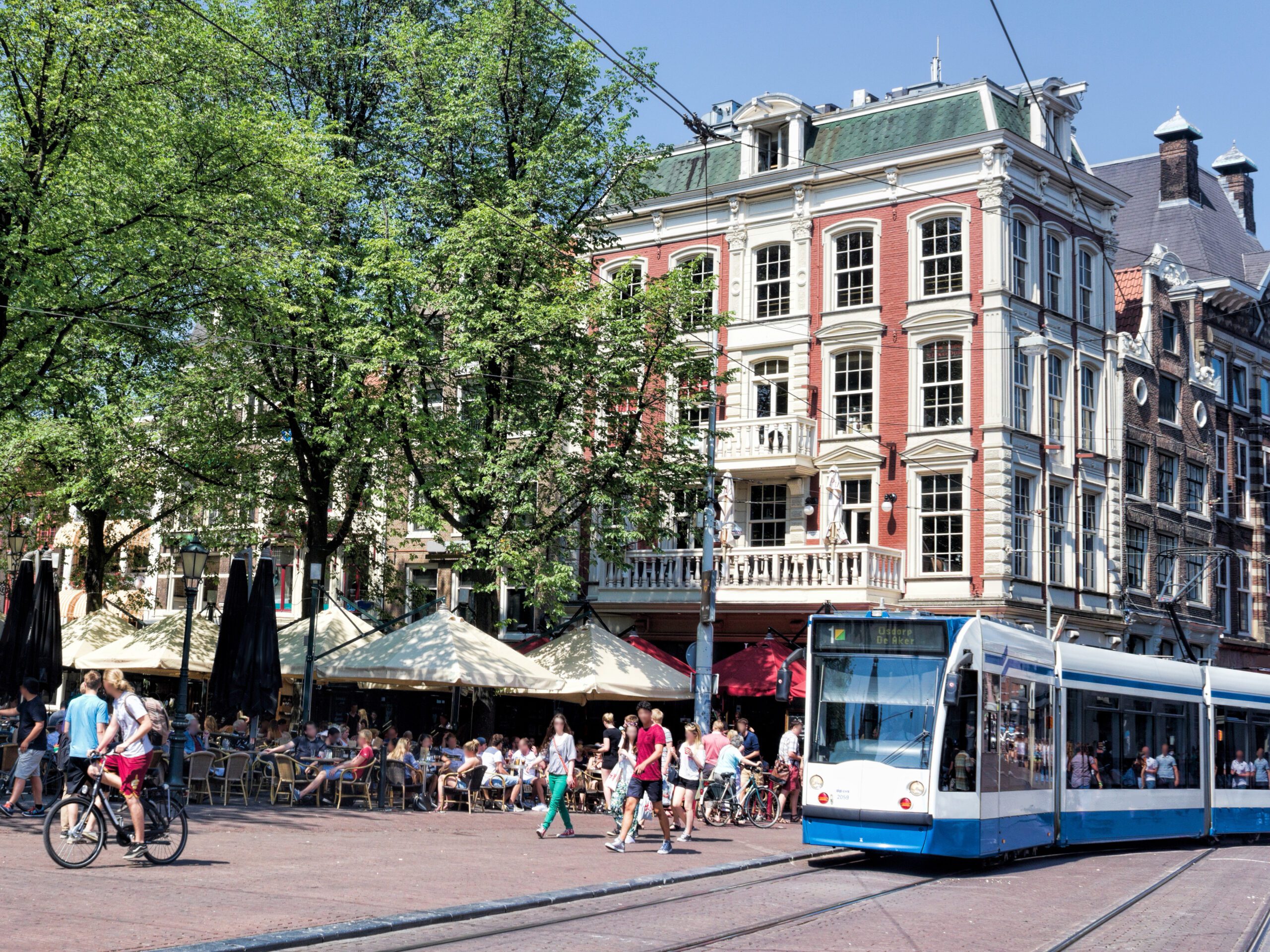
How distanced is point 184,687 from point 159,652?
6268 mm

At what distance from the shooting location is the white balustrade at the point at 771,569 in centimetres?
2911

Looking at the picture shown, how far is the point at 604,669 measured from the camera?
23531mm

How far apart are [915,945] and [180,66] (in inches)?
694

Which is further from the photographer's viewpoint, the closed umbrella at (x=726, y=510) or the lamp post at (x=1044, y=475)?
the lamp post at (x=1044, y=475)

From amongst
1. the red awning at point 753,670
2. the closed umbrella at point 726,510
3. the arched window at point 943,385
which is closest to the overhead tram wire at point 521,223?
the arched window at point 943,385

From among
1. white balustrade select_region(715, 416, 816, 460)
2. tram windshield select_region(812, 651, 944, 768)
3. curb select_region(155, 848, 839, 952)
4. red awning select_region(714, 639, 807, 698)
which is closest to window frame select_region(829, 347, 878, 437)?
white balustrade select_region(715, 416, 816, 460)

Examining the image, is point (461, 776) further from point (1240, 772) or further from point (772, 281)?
point (772, 281)

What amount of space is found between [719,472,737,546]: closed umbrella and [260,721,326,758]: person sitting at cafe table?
1081 centimetres

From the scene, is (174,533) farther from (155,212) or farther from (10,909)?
(10,909)

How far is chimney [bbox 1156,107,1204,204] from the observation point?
44.9 m

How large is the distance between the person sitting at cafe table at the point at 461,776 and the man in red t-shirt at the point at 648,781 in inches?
214

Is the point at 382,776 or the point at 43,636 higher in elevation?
the point at 43,636

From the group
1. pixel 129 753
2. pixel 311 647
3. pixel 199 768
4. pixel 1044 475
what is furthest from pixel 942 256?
pixel 129 753

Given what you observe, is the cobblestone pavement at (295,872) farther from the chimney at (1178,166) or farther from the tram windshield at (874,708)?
the chimney at (1178,166)
